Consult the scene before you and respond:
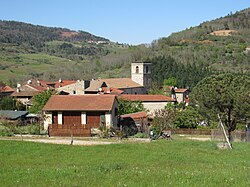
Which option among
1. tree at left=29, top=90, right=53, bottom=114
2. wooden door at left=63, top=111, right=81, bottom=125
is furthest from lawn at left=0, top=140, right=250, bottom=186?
tree at left=29, top=90, right=53, bottom=114

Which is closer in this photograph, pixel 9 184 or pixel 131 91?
pixel 9 184

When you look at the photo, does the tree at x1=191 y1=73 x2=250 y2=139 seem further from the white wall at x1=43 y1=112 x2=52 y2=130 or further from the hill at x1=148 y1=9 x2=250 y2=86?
the hill at x1=148 y1=9 x2=250 y2=86

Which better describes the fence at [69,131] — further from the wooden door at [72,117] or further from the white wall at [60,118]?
the white wall at [60,118]

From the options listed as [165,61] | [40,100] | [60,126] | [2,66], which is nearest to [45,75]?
[2,66]

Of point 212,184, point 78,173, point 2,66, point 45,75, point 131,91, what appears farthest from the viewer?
point 2,66

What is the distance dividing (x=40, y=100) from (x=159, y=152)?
35184 millimetres

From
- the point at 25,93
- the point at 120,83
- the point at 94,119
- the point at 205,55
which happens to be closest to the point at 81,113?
the point at 94,119

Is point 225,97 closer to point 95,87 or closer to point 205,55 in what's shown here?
point 95,87

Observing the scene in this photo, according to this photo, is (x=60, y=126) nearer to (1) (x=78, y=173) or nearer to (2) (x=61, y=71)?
(1) (x=78, y=173)

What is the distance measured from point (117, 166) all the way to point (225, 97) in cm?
2331

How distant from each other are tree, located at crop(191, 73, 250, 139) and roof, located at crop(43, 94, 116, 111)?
9.35 meters

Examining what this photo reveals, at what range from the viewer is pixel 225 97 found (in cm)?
3678

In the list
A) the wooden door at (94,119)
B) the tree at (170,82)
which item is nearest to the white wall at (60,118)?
the wooden door at (94,119)

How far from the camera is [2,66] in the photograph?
511 ft
